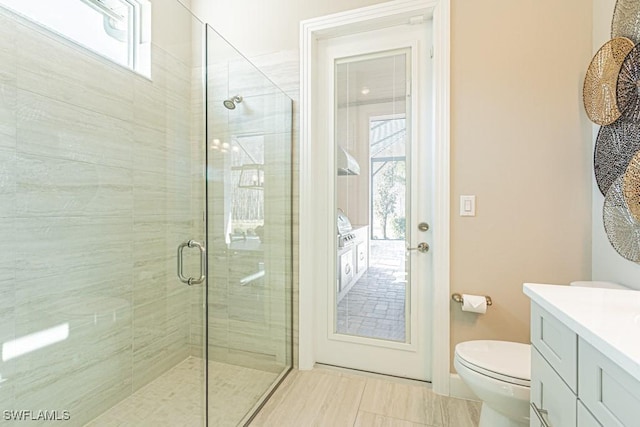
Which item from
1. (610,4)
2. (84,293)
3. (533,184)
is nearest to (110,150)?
(84,293)

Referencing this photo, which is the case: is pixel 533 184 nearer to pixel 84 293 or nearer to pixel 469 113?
pixel 469 113

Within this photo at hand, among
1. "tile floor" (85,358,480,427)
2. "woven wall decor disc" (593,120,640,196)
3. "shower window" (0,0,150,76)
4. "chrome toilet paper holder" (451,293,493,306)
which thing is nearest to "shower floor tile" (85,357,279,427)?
"tile floor" (85,358,480,427)

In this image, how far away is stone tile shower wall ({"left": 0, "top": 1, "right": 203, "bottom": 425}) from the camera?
1252mm

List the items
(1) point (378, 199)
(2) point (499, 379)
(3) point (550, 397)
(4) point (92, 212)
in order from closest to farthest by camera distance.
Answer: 1. (3) point (550, 397)
2. (2) point (499, 379)
3. (4) point (92, 212)
4. (1) point (378, 199)

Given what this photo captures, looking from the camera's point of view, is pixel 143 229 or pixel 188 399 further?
pixel 143 229

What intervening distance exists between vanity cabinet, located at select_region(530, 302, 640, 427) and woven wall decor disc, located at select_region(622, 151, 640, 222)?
0.67 metres

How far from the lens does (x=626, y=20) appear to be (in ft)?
4.32

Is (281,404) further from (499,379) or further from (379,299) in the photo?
(499,379)

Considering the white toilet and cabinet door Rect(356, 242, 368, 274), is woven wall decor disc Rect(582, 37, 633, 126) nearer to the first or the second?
the white toilet

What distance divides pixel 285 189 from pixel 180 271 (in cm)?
84

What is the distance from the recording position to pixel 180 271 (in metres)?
1.70

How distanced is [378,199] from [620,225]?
3.90ft

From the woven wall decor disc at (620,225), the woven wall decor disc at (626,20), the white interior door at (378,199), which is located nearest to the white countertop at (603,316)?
the woven wall decor disc at (620,225)

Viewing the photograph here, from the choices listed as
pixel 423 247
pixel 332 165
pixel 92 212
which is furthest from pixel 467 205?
pixel 92 212
